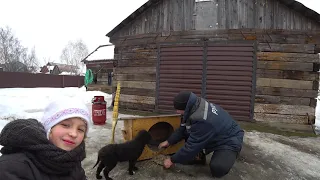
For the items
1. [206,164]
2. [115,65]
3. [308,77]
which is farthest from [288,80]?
[115,65]

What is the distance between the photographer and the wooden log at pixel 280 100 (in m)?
7.06

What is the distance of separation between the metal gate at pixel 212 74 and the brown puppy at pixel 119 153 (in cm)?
477

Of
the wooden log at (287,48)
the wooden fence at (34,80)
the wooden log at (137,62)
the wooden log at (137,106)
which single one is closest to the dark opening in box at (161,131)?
the wooden log at (137,106)

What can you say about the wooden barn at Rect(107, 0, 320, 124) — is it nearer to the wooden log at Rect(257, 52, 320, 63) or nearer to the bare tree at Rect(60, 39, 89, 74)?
the wooden log at Rect(257, 52, 320, 63)

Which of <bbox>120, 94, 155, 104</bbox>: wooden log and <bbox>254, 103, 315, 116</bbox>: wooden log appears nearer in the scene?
<bbox>254, 103, 315, 116</bbox>: wooden log

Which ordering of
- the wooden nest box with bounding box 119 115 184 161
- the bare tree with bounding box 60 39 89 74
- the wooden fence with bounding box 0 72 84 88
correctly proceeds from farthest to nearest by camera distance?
the bare tree with bounding box 60 39 89 74 → the wooden fence with bounding box 0 72 84 88 → the wooden nest box with bounding box 119 115 184 161

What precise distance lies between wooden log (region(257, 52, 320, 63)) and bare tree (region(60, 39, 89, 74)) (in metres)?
63.7

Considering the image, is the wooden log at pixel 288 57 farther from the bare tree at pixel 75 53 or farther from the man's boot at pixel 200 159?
the bare tree at pixel 75 53

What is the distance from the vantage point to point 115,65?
9.62 metres

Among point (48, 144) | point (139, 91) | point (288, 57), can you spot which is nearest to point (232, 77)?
point (288, 57)

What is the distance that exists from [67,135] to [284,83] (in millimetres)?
7435

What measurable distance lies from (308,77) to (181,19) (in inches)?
188

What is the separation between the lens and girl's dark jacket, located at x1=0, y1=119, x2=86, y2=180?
1294mm

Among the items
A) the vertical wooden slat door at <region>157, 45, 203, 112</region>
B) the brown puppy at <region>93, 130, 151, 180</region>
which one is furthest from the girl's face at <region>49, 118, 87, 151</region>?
the vertical wooden slat door at <region>157, 45, 203, 112</region>
